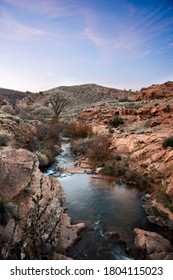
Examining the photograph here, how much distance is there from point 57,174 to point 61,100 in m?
20.3

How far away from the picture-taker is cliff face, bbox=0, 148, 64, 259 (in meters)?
4.20

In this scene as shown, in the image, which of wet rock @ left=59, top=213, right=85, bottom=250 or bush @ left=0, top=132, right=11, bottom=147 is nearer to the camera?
wet rock @ left=59, top=213, right=85, bottom=250

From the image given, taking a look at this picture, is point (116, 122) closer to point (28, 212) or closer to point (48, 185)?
point (48, 185)

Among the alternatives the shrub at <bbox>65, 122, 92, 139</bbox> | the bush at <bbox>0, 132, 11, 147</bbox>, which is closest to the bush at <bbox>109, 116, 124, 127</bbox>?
the shrub at <bbox>65, 122, 92, 139</bbox>

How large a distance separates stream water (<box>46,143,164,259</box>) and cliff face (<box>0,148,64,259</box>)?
2.06 feet

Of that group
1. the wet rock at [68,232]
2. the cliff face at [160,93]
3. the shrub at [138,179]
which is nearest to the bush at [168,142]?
the shrub at [138,179]

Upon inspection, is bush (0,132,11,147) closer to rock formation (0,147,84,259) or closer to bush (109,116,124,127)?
rock formation (0,147,84,259)

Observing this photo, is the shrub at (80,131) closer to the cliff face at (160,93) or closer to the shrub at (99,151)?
the shrub at (99,151)

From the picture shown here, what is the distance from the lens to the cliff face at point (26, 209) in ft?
13.8

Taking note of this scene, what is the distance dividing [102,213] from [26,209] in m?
2.67

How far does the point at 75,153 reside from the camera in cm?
1376

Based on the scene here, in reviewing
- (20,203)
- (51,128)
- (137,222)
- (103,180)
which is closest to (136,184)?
(103,180)

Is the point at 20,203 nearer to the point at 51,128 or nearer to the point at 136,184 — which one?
the point at 136,184

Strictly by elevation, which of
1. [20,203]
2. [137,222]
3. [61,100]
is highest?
[61,100]
